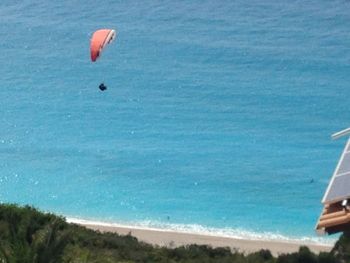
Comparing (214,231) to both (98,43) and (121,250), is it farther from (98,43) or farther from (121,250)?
(98,43)

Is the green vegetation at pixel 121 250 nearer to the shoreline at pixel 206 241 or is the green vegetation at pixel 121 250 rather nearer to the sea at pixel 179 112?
the shoreline at pixel 206 241

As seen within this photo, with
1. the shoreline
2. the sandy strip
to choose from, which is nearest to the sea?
the shoreline

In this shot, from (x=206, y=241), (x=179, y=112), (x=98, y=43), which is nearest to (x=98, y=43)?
(x=98, y=43)

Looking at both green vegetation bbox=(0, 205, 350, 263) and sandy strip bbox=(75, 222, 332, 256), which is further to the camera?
sandy strip bbox=(75, 222, 332, 256)

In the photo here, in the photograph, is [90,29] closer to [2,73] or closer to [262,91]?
[2,73]

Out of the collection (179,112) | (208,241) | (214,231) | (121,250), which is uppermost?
(179,112)

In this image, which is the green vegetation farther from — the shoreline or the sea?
the sea

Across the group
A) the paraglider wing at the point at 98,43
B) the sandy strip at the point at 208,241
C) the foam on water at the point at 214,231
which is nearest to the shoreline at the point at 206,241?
the sandy strip at the point at 208,241
